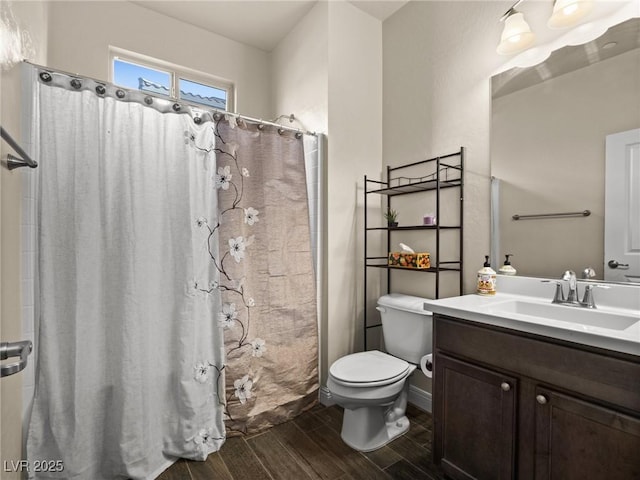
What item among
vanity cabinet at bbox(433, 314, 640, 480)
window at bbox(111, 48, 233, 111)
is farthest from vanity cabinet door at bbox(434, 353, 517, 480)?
window at bbox(111, 48, 233, 111)

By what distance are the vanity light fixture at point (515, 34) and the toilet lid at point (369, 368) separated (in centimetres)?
176

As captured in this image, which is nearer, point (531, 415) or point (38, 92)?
point (531, 415)

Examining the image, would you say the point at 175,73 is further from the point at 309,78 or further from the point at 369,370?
the point at 369,370

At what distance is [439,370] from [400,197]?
1256 millimetres

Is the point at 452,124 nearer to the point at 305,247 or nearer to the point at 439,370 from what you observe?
the point at 305,247

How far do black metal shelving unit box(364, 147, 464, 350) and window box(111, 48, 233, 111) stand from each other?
1550 mm

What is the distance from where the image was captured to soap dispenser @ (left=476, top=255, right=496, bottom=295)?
1.66 metres

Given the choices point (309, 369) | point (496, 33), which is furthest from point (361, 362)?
point (496, 33)

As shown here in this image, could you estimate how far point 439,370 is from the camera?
Answer: 56.6 inches

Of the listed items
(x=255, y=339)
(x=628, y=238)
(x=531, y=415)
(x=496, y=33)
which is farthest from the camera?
(x=255, y=339)

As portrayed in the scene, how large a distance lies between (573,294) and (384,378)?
0.94 m

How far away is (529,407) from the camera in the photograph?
3.73 ft

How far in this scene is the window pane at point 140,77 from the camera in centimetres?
236

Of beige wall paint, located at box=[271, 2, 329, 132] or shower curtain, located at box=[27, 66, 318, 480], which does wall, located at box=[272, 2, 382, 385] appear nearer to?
beige wall paint, located at box=[271, 2, 329, 132]
